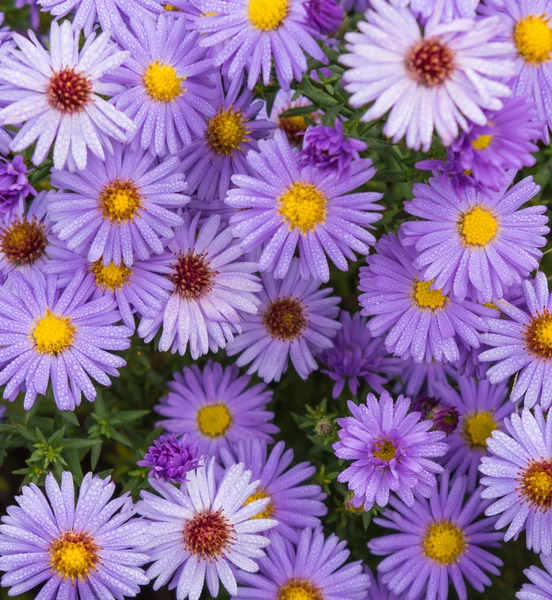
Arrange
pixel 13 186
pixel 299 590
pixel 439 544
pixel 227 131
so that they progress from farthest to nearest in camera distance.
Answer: pixel 439 544 → pixel 299 590 → pixel 227 131 → pixel 13 186

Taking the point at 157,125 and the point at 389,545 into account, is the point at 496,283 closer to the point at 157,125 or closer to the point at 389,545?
the point at 389,545

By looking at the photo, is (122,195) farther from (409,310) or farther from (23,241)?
(409,310)

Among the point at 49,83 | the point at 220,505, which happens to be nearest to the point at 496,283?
the point at 220,505

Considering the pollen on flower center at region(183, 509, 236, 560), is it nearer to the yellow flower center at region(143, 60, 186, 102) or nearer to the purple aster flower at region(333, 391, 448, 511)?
the purple aster flower at region(333, 391, 448, 511)

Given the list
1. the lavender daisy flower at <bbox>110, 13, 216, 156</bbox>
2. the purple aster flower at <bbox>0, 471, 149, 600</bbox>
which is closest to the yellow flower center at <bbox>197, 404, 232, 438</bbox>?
the purple aster flower at <bbox>0, 471, 149, 600</bbox>

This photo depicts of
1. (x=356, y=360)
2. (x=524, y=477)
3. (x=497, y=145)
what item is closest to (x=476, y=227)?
(x=497, y=145)

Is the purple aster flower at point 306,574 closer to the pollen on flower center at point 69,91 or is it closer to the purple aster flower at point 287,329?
the purple aster flower at point 287,329
